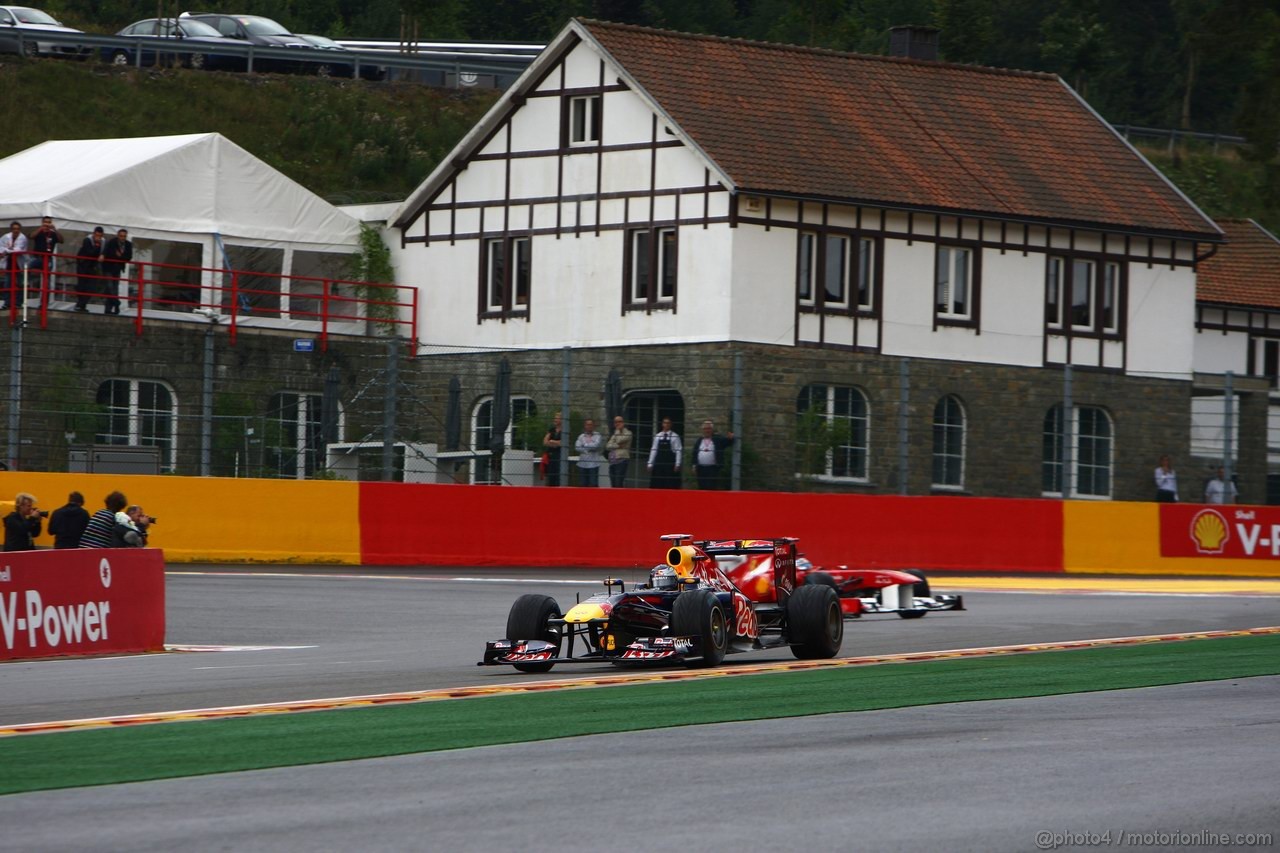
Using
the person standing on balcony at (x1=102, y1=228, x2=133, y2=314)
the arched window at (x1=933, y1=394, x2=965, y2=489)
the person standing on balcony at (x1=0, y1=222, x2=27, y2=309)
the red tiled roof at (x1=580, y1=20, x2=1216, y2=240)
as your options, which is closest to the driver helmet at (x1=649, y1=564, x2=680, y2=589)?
the person standing on balcony at (x1=102, y1=228, x2=133, y2=314)

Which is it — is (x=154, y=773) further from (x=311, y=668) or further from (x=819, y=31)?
(x=819, y=31)

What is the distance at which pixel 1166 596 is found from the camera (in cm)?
2583

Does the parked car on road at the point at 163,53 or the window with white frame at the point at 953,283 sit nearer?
the window with white frame at the point at 953,283

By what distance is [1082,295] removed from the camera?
42.7m

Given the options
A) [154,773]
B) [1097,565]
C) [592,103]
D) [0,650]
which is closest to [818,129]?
[592,103]

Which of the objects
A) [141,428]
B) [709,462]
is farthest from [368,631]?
[709,462]

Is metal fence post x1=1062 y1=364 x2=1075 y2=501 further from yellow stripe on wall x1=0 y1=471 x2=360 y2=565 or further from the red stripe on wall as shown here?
yellow stripe on wall x1=0 y1=471 x2=360 y2=565

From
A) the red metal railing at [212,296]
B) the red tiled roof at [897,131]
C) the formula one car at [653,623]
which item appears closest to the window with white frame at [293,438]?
the red metal railing at [212,296]

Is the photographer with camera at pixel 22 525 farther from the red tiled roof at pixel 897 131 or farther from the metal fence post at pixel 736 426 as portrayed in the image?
the red tiled roof at pixel 897 131

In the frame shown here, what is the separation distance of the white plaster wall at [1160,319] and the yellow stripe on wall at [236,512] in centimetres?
2066

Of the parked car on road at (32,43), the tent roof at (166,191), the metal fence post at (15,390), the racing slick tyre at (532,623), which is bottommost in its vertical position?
the racing slick tyre at (532,623)

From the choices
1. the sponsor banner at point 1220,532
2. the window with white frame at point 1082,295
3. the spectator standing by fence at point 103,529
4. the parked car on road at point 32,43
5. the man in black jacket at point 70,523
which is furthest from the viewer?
the parked car on road at point 32,43

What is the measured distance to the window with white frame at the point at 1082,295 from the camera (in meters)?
42.2

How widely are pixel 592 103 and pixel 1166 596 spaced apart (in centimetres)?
1866
